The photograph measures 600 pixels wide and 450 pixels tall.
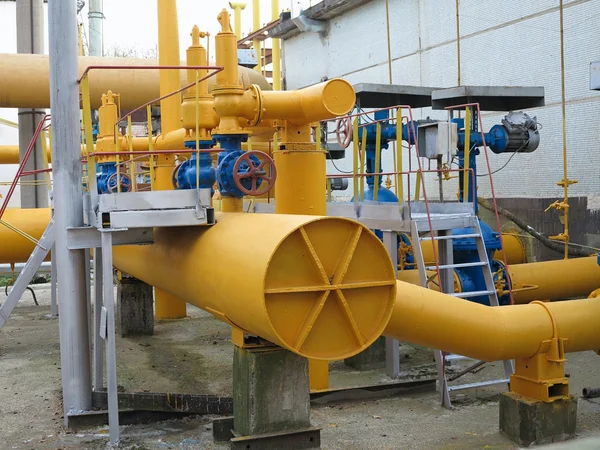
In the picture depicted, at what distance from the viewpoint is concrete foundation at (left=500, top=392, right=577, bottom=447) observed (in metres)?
6.48

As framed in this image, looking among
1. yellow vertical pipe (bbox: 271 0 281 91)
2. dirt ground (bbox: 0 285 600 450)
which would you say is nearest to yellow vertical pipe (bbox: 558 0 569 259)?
dirt ground (bbox: 0 285 600 450)

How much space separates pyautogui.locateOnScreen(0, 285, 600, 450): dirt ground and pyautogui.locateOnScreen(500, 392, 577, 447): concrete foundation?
132 millimetres

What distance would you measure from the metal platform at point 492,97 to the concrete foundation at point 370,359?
355cm

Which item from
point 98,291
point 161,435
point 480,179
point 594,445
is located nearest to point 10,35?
point 480,179

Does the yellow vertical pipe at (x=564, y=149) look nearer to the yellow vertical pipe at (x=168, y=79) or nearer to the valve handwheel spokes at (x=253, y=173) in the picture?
the yellow vertical pipe at (x=168, y=79)

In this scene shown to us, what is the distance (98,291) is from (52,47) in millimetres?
2640

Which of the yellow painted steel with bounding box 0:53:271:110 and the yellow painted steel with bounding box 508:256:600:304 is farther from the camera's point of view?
the yellow painted steel with bounding box 0:53:271:110

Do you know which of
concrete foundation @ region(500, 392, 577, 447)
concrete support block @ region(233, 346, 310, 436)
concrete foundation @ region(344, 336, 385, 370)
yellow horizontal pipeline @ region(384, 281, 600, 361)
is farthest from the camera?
concrete foundation @ region(344, 336, 385, 370)

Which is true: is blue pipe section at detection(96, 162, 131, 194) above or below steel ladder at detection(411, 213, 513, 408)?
above

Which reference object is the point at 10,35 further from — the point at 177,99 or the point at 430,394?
the point at 430,394

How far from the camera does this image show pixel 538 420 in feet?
21.3

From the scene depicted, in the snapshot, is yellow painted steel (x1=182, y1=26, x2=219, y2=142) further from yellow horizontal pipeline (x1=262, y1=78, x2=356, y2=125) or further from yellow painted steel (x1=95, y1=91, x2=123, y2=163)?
yellow painted steel (x1=95, y1=91, x2=123, y2=163)

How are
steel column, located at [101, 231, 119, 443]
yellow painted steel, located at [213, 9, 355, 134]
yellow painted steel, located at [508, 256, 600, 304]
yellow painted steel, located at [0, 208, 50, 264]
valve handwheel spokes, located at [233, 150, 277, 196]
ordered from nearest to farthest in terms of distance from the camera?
steel column, located at [101, 231, 119, 443], valve handwheel spokes, located at [233, 150, 277, 196], yellow painted steel, located at [213, 9, 355, 134], yellow painted steel, located at [508, 256, 600, 304], yellow painted steel, located at [0, 208, 50, 264]

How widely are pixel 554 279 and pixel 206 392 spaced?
17.1 feet
